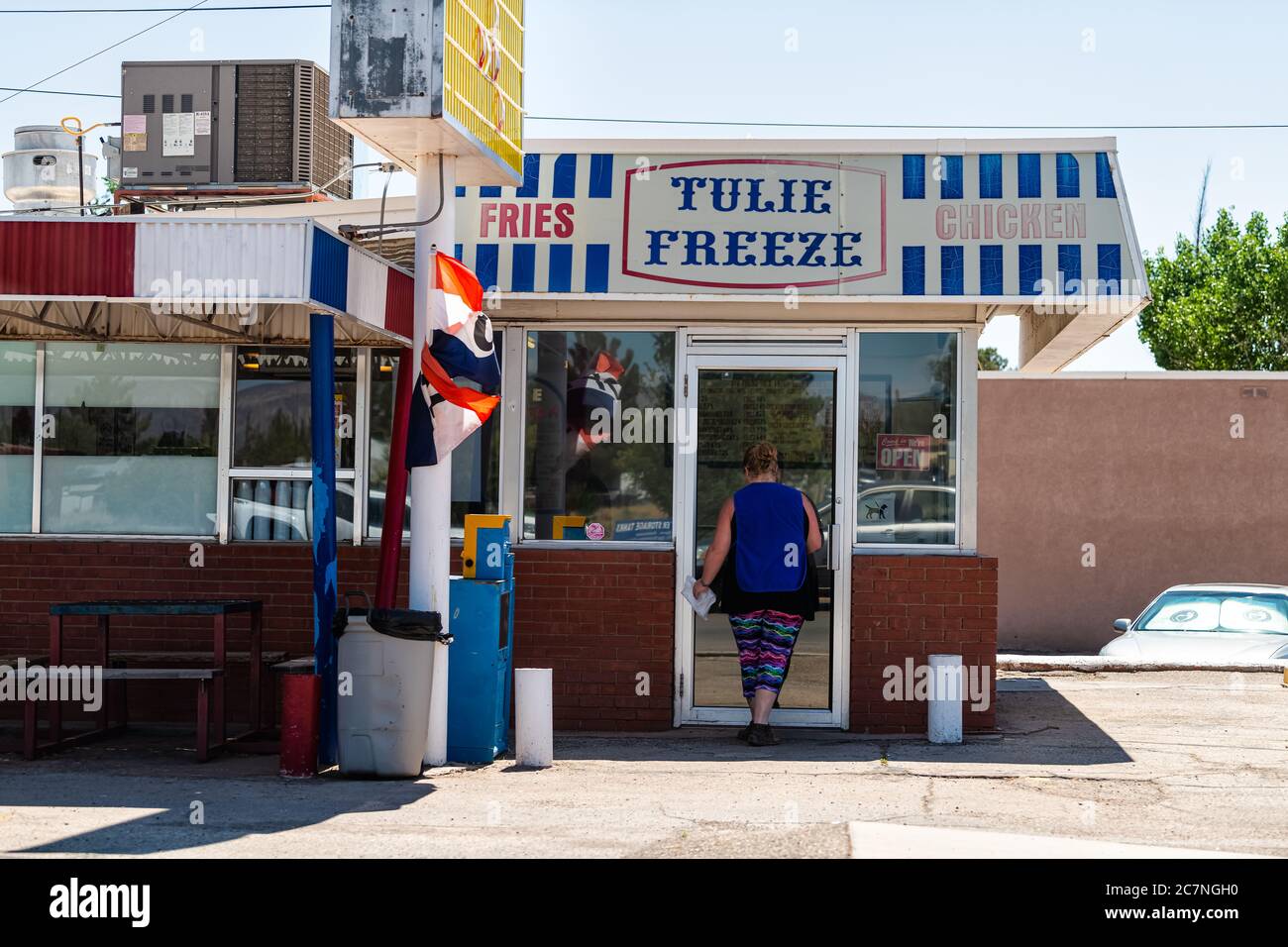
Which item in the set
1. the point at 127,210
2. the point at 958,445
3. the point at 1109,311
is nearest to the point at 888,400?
the point at 958,445

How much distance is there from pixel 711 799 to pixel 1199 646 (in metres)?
8.21

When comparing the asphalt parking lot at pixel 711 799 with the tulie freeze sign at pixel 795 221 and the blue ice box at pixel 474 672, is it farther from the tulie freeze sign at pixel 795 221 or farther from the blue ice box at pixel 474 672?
the tulie freeze sign at pixel 795 221

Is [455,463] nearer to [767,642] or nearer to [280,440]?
[280,440]

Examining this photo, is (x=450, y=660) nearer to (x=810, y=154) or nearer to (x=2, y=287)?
(x=2, y=287)

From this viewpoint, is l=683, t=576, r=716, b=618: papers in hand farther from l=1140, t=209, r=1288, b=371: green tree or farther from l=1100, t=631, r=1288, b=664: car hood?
l=1140, t=209, r=1288, b=371: green tree

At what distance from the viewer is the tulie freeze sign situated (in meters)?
9.74

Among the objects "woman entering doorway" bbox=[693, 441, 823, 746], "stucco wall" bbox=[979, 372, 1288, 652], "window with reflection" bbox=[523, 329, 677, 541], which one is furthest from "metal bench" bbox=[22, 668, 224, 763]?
"stucco wall" bbox=[979, 372, 1288, 652]

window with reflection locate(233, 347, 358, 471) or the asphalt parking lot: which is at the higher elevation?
window with reflection locate(233, 347, 358, 471)

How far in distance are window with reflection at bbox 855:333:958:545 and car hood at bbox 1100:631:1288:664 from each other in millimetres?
5015

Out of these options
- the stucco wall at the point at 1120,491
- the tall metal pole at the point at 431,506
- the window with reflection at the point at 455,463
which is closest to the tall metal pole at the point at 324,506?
the tall metal pole at the point at 431,506

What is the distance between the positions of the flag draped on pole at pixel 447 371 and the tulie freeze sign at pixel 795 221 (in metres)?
1.27

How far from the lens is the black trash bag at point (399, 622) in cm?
837

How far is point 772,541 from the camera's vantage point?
962 centimetres

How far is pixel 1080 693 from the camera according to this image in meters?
12.4
